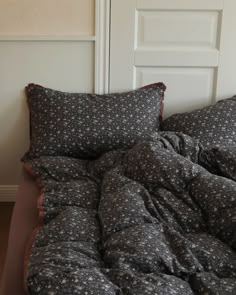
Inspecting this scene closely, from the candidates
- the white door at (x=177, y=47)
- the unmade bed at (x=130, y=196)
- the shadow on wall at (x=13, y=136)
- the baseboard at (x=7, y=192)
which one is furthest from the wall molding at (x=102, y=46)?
the baseboard at (x=7, y=192)

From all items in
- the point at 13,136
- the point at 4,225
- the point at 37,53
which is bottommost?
the point at 4,225

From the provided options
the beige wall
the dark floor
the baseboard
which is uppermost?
the beige wall

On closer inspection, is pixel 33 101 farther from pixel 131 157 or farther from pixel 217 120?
pixel 217 120

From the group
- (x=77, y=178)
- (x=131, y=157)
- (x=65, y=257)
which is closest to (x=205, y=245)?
(x=65, y=257)

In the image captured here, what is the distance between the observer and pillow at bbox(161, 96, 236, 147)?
86.7 inches

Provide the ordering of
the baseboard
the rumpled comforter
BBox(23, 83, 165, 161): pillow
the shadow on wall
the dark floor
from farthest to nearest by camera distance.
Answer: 1. the baseboard
2. the shadow on wall
3. BBox(23, 83, 165, 161): pillow
4. the dark floor
5. the rumpled comforter

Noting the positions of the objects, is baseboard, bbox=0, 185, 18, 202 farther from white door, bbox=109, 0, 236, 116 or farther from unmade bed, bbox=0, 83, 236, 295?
white door, bbox=109, 0, 236, 116

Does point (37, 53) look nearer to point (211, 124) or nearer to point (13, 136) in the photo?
point (13, 136)

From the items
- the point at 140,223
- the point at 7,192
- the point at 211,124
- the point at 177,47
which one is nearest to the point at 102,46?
the point at 177,47

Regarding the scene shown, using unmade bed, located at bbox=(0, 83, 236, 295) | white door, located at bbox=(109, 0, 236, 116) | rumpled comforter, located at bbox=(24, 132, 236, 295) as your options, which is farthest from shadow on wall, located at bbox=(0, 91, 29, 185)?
white door, located at bbox=(109, 0, 236, 116)

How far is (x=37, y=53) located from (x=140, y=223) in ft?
4.15

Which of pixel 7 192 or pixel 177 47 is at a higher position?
pixel 177 47

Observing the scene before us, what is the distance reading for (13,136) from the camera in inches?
99.9

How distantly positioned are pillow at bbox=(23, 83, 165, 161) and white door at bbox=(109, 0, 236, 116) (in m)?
0.21
